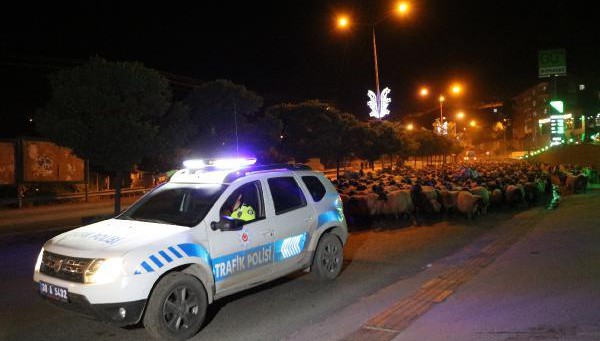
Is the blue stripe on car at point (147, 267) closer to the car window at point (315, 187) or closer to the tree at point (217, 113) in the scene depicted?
the car window at point (315, 187)

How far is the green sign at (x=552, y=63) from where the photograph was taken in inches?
1786

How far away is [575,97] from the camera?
92250 mm

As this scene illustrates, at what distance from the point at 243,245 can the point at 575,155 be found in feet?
155

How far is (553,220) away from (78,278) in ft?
41.6

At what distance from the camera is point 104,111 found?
13164mm

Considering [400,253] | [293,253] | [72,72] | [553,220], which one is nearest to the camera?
[293,253]

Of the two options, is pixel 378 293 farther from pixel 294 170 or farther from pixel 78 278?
→ pixel 78 278

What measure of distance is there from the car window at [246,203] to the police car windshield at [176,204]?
0.81 ft

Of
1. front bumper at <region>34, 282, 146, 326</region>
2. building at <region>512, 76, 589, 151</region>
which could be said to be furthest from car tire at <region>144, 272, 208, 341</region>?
building at <region>512, 76, 589, 151</region>

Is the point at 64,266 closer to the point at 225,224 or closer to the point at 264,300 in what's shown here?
the point at 225,224

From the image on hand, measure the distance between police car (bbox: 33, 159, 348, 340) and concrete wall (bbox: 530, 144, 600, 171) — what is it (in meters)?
40.3

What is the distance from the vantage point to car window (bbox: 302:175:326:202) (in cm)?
788

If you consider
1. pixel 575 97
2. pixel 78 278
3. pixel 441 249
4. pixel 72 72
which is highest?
pixel 575 97

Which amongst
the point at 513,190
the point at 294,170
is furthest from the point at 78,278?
the point at 513,190
